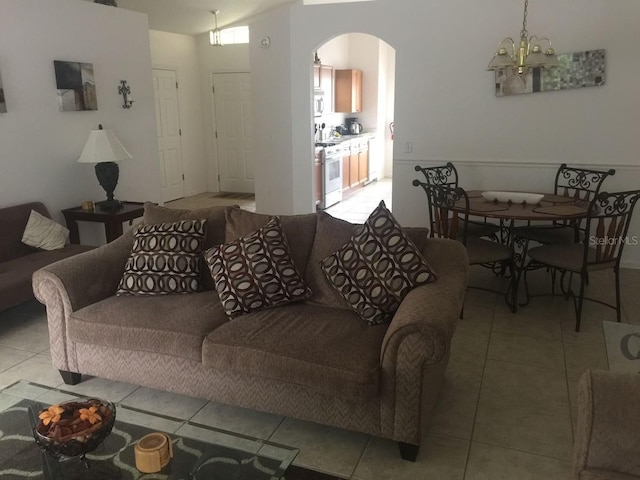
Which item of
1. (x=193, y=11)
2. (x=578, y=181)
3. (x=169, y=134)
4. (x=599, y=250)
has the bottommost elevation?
(x=599, y=250)

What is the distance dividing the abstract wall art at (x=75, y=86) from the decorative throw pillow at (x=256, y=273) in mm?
2710

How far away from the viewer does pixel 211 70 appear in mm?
8438

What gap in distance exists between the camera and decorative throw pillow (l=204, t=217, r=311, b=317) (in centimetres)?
262

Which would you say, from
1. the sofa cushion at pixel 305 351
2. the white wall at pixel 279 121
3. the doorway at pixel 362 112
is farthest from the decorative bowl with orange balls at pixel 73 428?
the doorway at pixel 362 112

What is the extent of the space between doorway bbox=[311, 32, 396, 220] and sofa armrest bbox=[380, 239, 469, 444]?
5687mm

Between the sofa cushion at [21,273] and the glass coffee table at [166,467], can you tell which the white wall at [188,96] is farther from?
the glass coffee table at [166,467]

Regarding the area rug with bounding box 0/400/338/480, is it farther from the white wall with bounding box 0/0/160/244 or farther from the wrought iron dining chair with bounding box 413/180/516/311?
the white wall with bounding box 0/0/160/244

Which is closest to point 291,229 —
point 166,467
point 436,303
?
point 436,303

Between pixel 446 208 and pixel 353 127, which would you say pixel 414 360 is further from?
pixel 353 127

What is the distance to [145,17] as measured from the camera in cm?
537

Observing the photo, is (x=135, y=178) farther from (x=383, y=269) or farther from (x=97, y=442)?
(x=97, y=442)

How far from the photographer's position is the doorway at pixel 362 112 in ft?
27.9

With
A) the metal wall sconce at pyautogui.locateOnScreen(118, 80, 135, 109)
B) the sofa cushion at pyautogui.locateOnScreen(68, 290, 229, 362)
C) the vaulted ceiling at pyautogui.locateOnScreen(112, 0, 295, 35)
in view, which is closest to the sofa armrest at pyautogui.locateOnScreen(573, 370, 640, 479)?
the sofa cushion at pyautogui.locateOnScreen(68, 290, 229, 362)

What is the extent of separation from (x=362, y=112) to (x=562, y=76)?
225 inches
